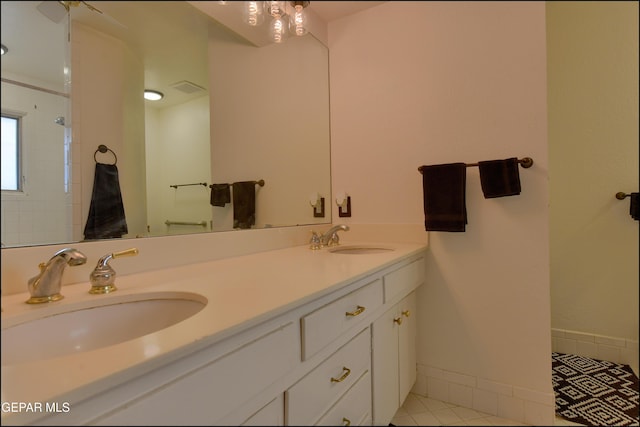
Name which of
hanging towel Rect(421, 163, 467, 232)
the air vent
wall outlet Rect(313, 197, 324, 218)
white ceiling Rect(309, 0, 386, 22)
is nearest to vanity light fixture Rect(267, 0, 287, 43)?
white ceiling Rect(309, 0, 386, 22)

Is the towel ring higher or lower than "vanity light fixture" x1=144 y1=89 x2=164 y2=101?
lower

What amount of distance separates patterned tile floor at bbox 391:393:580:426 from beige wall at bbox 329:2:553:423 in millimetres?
129

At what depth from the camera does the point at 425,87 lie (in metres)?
1.54

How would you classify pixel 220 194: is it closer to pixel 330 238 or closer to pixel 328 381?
pixel 330 238

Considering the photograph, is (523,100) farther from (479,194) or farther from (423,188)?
(423,188)

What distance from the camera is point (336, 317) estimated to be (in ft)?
2.63

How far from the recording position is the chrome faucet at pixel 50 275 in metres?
0.57

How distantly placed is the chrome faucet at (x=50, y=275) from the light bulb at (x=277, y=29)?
1.36 m

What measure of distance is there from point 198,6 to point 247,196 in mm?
747

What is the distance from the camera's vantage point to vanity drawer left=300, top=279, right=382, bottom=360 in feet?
2.28

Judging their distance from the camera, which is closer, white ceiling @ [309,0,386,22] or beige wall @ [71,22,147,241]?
beige wall @ [71,22,147,241]

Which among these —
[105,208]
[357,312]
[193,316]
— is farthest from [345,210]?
[193,316]

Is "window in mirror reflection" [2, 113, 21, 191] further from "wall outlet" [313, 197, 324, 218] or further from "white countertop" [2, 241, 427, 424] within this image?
"wall outlet" [313, 197, 324, 218]

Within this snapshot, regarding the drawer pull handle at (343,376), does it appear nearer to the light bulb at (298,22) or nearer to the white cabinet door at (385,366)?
the white cabinet door at (385,366)
